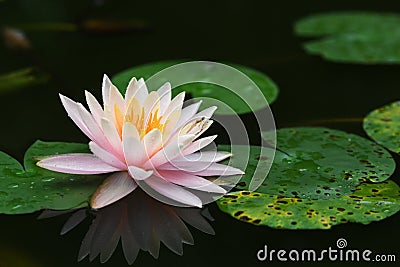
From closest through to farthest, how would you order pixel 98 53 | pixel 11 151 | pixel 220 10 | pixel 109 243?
1. pixel 109 243
2. pixel 11 151
3. pixel 98 53
4. pixel 220 10

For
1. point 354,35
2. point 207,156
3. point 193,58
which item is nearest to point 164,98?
point 207,156

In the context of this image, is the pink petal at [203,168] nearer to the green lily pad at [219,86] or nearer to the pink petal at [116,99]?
the pink petal at [116,99]

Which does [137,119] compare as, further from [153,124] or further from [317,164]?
[317,164]

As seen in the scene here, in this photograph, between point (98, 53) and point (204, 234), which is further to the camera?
point (98, 53)

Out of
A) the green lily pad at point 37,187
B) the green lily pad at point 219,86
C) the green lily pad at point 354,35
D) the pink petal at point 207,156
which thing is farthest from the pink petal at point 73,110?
the green lily pad at point 354,35

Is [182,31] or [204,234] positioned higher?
[182,31]

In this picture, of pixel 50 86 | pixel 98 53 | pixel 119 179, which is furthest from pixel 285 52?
pixel 119 179

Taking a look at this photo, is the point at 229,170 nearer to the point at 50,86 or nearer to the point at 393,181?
the point at 393,181

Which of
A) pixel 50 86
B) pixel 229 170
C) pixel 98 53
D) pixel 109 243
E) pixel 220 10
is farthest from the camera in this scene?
pixel 220 10
